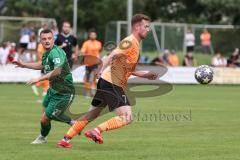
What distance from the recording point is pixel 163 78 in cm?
3656

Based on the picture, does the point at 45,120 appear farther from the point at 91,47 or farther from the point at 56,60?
the point at 91,47

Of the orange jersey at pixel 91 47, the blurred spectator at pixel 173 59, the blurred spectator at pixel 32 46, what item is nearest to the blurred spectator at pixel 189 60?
the blurred spectator at pixel 173 59

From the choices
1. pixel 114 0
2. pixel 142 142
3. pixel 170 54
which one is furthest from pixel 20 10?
pixel 142 142

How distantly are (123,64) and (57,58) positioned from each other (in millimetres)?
1201

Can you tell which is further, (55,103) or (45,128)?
(45,128)

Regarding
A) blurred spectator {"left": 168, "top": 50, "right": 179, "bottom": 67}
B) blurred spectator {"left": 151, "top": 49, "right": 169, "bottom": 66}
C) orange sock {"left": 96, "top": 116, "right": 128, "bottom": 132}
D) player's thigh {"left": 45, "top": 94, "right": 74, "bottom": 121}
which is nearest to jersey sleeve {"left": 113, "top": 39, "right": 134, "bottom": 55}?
orange sock {"left": 96, "top": 116, "right": 128, "bottom": 132}

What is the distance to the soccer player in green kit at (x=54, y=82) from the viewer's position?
12867 mm

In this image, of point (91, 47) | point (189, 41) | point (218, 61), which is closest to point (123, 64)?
point (91, 47)

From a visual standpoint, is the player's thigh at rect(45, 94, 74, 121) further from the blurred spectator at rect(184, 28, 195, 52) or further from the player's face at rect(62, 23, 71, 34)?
the blurred spectator at rect(184, 28, 195, 52)

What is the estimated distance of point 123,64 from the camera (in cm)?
1240

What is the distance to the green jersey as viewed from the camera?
42.0 feet

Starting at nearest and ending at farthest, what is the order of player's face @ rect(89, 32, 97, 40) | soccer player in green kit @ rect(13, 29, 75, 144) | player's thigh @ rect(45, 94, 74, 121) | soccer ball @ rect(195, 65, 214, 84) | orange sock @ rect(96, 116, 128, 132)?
orange sock @ rect(96, 116, 128, 132) < soccer player in green kit @ rect(13, 29, 75, 144) < player's thigh @ rect(45, 94, 74, 121) < soccer ball @ rect(195, 65, 214, 84) < player's face @ rect(89, 32, 97, 40)

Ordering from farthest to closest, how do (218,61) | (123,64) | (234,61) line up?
(218,61) → (234,61) → (123,64)

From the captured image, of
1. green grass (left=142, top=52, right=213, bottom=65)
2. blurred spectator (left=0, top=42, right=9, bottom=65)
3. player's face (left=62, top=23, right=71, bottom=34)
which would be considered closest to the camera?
player's face (left=62, top=23, right=71, bottom=34)
